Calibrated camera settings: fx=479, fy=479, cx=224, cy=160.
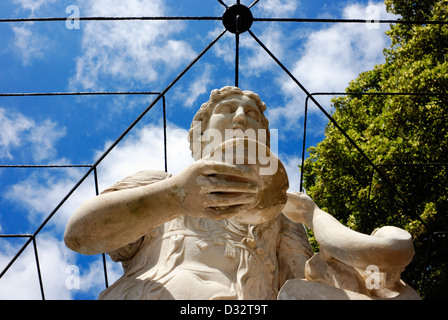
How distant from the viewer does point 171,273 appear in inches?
131

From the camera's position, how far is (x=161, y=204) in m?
2.86

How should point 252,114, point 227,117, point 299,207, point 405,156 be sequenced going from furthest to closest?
1. point 405,156
2. point 252,114
3. point 227,117
4. point 299,207

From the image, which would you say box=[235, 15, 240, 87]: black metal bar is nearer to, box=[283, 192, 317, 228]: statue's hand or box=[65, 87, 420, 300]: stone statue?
box=[65, 87, 420, 300]: stone statue

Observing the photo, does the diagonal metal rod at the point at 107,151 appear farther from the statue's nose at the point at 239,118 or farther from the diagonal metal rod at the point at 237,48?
the statue's nose at the point at 239,118

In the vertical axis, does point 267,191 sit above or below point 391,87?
below

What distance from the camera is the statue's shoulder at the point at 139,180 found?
364 centimetres

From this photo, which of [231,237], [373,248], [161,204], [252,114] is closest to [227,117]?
[252,114]

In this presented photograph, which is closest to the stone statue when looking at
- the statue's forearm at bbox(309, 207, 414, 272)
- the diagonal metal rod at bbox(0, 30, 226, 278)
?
the statue's forearm at bbox(309, 207, 414, 272)

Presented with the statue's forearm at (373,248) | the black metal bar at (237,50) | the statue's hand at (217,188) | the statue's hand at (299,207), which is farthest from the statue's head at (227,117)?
the statue's forearm at (373,248)

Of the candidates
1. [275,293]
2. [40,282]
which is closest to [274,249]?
[275,293]

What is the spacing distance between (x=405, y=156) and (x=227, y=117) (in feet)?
21.4

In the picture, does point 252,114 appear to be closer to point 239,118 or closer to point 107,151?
point 239,118
